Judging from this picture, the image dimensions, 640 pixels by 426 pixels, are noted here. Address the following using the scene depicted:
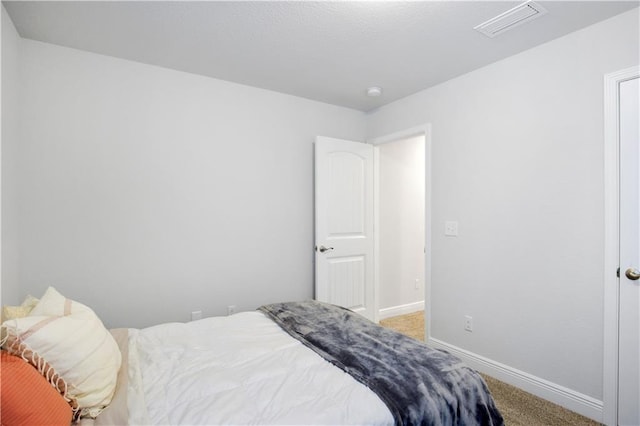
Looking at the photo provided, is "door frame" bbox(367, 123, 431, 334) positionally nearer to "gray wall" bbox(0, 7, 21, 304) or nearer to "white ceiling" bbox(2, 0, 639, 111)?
"white ceiling" bbox(2, 0, 639, 111)

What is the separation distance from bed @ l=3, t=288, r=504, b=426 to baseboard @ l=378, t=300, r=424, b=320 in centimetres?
226

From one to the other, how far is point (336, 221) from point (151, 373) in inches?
90.8

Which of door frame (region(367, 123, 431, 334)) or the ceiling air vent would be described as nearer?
the ceiling air vent

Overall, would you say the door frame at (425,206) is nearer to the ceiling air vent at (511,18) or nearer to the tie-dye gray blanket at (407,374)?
the ceiling air vent at (511,18)

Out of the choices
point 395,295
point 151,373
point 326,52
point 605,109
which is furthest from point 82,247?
point 605,109

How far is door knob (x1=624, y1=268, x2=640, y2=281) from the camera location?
185 centimetres

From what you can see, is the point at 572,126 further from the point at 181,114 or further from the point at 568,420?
the point at 181,114

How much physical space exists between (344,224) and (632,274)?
224 centimetres

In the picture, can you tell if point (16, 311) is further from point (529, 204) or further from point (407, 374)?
point (529, 204)

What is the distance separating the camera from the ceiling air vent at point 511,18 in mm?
1862

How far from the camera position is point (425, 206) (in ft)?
10.3

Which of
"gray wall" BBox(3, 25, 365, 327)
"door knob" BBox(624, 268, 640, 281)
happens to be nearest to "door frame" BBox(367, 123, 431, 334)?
"gray wall" BBox(3, 25, 365, 327)

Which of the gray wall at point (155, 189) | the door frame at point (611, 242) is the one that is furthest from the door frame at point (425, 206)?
the door frame at point (611, 242)

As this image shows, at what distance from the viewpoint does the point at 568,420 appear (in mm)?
2004
